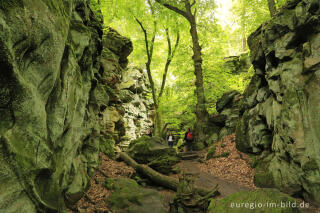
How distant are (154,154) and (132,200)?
16.4 feet

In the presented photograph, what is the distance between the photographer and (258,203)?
5.10 meters

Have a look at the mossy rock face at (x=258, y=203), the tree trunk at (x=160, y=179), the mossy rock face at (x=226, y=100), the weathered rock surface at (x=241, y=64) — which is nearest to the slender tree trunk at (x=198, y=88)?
the mossy rock face at (x=226, y=100)

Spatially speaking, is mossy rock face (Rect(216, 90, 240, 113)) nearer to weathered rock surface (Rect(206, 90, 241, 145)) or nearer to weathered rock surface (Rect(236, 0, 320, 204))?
weathered rock surface (Rect(206, 90, 241, 145))

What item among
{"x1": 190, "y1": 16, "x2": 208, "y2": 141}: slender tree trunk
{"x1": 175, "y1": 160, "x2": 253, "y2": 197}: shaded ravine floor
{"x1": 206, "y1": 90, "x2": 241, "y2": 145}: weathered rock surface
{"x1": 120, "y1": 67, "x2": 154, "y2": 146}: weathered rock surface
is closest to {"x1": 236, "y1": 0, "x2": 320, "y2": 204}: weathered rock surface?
{"x1": 175, "y1": 160, "x2": 253, "y2": 197}: shaded ravine floor

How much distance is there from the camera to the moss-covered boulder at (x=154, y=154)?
11.4 metres

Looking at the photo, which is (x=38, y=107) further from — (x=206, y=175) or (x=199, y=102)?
(x=199, y=102)

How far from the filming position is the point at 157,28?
833 inches

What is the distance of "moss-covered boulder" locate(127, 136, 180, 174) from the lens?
11359 mm

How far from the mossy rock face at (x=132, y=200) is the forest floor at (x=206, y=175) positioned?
1.06 feet

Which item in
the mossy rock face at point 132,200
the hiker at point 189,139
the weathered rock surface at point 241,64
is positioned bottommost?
the mossy rock face at point 132,200

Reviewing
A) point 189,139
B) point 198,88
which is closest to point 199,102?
point 198,88

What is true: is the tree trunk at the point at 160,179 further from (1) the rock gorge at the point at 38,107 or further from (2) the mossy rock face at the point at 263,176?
(1) the rock gorge at the point at 38,107

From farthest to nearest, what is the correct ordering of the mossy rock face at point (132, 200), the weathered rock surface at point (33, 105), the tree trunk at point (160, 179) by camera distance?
the tree trunk at point (160, 179), the mossy rock face at point (132, 200), the weathered rock surface at point (33, 105)

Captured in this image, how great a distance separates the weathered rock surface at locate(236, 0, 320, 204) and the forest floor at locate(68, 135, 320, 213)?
1.08 metres
